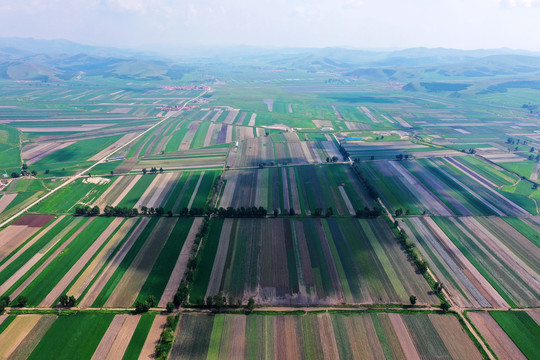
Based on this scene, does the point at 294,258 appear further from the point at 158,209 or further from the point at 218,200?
the point at 158,209

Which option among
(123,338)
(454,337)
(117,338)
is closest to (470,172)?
(454,337)

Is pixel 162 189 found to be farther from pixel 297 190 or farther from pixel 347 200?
pixel 347 200

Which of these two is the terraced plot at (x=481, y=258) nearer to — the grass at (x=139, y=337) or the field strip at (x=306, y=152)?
the field strip at (x=306, y=152)

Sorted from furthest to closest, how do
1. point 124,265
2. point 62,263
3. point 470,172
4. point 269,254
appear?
1. point 470,172
2. point 269,254
3. point 62,263
4. point 124,265

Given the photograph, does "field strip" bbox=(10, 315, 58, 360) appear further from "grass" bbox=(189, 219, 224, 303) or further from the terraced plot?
the terraced plot

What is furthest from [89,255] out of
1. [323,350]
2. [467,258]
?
[467,258]

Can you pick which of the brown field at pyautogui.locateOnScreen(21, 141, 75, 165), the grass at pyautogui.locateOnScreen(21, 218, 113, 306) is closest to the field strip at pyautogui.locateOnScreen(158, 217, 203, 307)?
the grass at pyautogui.locateOnScreen(21, 218, 113, 306)
